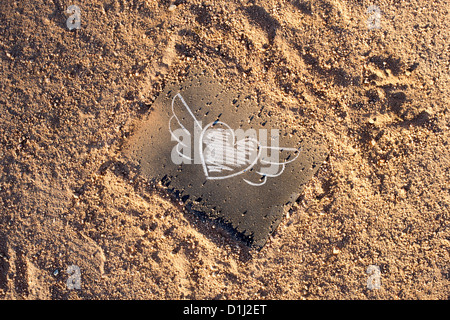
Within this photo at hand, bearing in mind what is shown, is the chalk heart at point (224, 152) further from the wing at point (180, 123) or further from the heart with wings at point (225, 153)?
the wing at point (180, 123)

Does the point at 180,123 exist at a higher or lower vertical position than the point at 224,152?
higher

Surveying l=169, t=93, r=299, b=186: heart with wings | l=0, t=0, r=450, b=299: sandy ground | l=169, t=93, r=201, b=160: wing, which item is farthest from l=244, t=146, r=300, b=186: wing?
l=169, t=93, r=201, b=160: wing

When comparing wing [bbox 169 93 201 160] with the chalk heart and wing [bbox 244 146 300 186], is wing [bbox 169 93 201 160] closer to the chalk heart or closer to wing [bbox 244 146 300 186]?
the chalk heart

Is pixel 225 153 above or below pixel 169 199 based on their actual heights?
above

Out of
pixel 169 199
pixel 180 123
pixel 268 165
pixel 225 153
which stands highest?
pixel 180 123

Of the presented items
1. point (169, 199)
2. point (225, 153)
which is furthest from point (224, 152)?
point (169, 199)

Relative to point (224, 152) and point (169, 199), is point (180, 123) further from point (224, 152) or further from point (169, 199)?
point (169, 199)

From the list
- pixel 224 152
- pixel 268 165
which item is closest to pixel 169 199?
pixel 224 152
